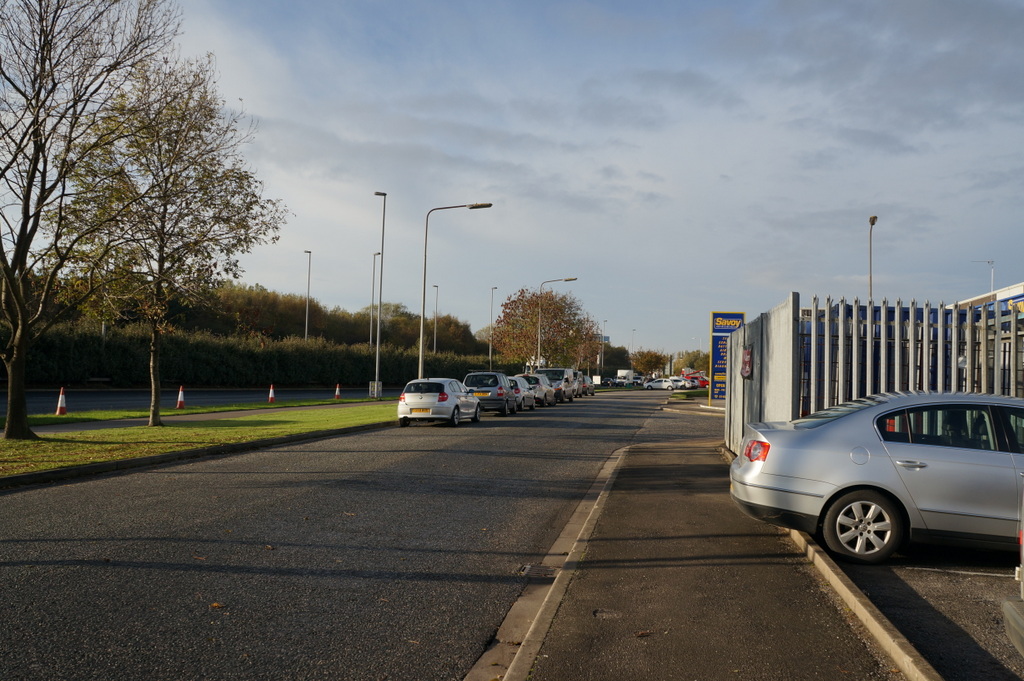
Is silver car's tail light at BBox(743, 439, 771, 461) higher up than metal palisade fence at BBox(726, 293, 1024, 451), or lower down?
lower down

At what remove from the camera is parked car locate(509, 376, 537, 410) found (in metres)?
33.2

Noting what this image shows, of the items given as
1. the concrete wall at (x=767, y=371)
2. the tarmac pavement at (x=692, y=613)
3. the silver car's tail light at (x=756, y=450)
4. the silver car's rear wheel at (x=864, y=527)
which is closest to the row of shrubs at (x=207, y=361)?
the concrete wall at (x=767, y=371)

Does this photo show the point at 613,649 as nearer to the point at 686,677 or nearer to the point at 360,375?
the point at 686,677

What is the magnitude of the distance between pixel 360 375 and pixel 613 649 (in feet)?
193

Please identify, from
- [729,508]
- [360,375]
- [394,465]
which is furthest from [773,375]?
[360,375]

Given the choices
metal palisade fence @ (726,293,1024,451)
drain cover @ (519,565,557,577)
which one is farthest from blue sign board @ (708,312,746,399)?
drain cover @ (519,565,557,577)

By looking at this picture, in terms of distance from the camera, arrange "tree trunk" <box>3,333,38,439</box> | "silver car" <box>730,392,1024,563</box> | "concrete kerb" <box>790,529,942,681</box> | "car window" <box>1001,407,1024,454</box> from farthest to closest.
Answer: "tree trunk" <box>3,333,38,439</box> < "car window" <box>1001,407,1024,454</box> < "silver car" <box>730,392,1024,563</box> < "concrete kerb" <box>790,529,942,681</box>

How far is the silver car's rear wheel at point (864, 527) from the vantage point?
7051 mm

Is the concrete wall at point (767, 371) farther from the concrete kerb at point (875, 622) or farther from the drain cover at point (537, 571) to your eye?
the drain cover at point (537, 571)

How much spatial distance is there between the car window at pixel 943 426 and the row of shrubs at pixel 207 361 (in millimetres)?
39559

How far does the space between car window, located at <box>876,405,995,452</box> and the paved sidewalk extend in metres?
1.41

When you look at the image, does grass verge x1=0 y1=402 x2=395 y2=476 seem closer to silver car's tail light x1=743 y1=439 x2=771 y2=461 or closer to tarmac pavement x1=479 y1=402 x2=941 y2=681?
tarmac pavement x1=479 y1=402 x2=941 y2=681

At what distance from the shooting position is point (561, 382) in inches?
1770

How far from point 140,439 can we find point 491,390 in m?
15.0
